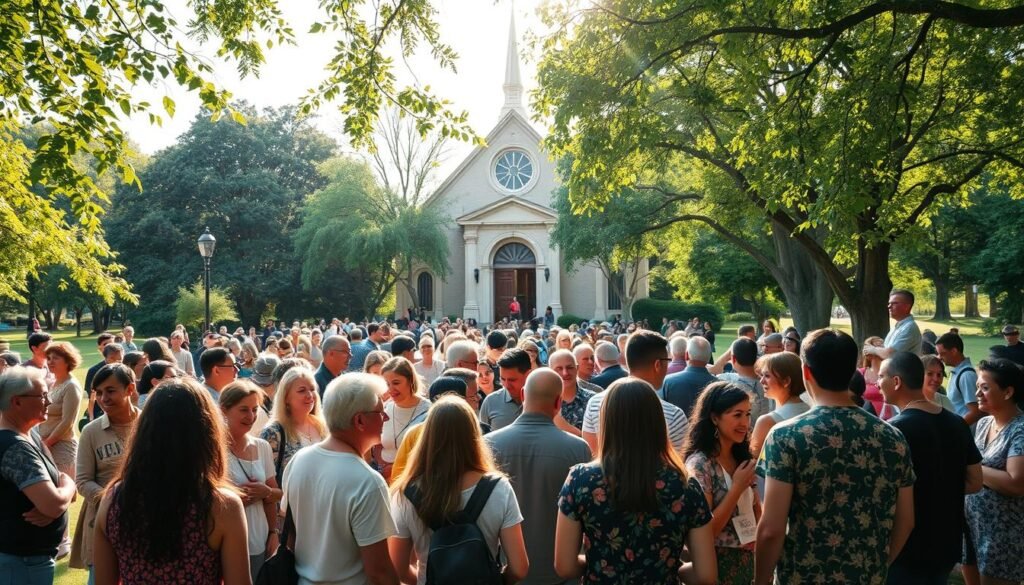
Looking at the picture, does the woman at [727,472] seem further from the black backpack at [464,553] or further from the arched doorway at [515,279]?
the arched doorway at [515,279]

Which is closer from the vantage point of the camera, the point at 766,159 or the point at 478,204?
the point at 766,159

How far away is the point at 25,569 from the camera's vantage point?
401 centimetres

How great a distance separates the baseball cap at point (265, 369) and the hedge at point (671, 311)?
34591mm

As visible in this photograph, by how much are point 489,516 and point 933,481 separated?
2.68m

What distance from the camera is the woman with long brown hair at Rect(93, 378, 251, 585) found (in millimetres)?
2830

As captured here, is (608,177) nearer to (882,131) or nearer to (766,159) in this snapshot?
(766,159)

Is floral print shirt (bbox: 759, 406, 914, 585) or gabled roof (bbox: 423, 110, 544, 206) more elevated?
gabled roof (bbox: 423, 110, 544, 206)

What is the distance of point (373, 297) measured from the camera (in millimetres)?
45688

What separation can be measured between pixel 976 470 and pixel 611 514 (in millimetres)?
2487

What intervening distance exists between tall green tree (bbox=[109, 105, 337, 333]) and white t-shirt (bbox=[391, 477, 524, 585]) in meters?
41.5

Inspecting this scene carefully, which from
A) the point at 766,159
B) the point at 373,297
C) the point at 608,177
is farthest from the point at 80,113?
the point at 373,297

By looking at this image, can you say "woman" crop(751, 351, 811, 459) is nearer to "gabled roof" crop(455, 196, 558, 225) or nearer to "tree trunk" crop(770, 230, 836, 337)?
"tree trunk" crop(770, 230, 836, 337)

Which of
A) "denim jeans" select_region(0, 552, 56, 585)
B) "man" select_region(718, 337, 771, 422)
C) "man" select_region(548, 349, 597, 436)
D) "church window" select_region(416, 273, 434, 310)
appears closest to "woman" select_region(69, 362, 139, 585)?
"denim jeans" select_region(0, 552, 56, 585)

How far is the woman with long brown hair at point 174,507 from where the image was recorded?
9.29 feet
